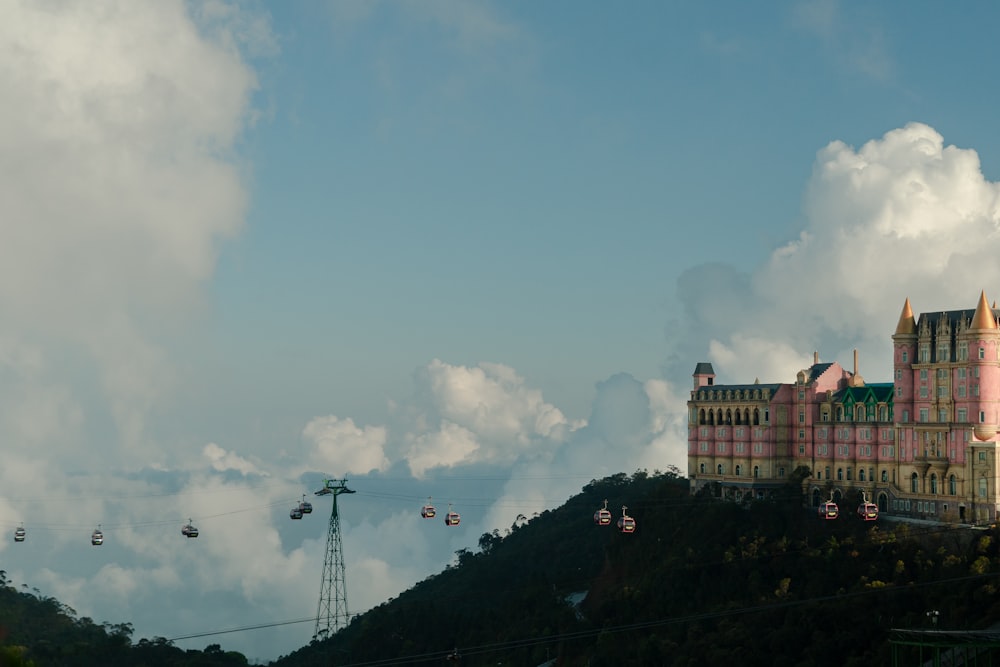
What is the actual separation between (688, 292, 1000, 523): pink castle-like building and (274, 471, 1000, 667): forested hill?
378 centimetres

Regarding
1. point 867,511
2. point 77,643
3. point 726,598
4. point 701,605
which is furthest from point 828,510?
point 77,643

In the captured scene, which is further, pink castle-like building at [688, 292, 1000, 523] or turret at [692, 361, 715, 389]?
turret at [692, 361, 715, 389]

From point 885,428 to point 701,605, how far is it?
2771 cm

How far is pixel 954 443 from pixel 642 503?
4570 centimetres

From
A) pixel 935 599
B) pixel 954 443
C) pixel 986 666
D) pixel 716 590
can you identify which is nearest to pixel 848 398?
pixel 954 443

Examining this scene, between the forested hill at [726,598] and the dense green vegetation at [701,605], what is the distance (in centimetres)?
19

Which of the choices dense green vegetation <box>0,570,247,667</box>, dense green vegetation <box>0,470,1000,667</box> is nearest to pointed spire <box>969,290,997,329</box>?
dense green vegetation <box>0,470,1000,667</box>

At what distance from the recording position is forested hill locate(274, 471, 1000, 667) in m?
97.4

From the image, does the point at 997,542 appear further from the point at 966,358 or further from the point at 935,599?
the point at 966,358

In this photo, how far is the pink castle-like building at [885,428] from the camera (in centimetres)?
11425

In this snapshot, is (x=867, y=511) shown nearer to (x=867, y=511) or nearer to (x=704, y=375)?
(x=867, y=511)

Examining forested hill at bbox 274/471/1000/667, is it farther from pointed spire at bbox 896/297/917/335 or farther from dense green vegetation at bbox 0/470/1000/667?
pointed spire at bbox 896/297/917/335

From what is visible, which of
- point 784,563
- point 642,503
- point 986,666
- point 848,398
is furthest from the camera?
point 642,503

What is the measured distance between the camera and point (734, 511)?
433ft
